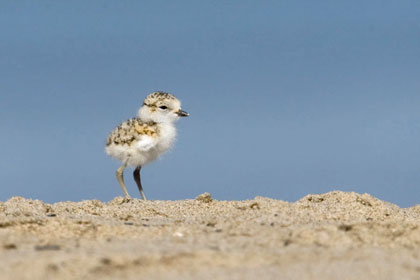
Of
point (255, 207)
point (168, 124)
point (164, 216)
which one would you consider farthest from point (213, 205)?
point (168, 124)

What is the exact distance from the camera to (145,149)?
27.7ft

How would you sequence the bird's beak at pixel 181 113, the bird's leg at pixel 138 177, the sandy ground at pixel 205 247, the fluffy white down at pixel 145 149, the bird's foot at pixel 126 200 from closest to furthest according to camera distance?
the sandy ground at pixel 205 247 < the bird's foot at pixel 126 200 < the fluffy white down at pixel 145 149 < the bird's leg at pixel 138 177 < the bird's beak at pixel 181 113

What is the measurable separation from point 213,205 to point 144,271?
4.31 meters

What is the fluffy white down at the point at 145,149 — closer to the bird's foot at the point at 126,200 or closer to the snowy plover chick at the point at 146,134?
the snowy plover chick at the point at 146,134

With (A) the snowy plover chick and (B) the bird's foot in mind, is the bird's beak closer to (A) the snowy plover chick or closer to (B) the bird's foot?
(A) the snowy plover chick

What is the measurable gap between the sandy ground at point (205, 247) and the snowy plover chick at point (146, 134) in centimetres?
193

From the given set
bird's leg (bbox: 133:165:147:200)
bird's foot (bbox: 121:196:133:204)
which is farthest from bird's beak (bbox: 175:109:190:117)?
bird's foot (bbox: 121:196:133:204)

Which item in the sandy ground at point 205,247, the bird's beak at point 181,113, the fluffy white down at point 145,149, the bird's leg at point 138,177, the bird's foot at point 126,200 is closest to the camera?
the sandy ground at point 205,247

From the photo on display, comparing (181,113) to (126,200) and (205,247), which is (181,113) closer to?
(126,200)

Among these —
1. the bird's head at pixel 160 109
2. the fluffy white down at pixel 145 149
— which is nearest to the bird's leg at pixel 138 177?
the fluffy white down at pixel 145 149

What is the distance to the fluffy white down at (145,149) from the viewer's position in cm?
846

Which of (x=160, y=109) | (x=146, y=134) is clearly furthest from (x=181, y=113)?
(x=146, y=134)

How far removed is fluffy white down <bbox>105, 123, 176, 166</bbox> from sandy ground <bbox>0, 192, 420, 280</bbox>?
189cm

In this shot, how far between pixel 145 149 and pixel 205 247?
4663 millimetres
